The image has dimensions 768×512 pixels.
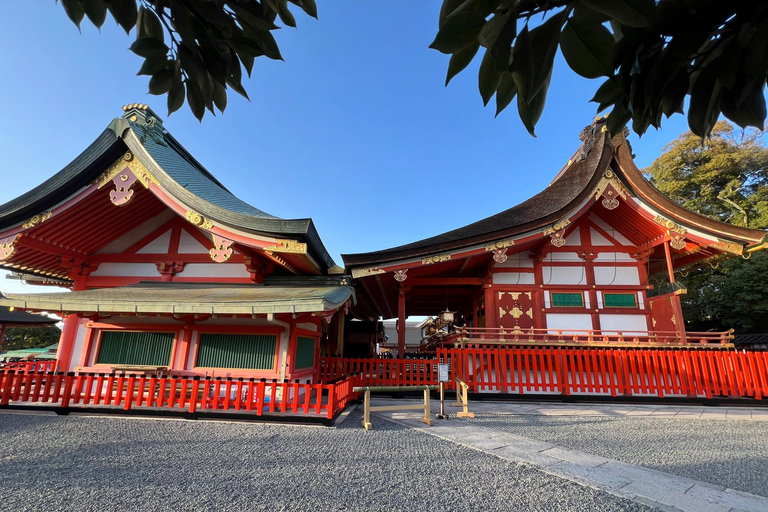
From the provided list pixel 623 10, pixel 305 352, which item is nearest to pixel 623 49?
pixel 623 10

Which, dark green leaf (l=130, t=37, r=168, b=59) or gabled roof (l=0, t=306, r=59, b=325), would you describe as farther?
gabled roof (l=0, t=306, r=59, b=325)

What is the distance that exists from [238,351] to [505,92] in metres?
7.13

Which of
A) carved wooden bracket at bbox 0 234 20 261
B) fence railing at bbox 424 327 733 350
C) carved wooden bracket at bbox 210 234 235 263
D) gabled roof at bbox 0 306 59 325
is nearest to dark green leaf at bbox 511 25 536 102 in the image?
carved wooden bracket at bbox 210 234 235 263

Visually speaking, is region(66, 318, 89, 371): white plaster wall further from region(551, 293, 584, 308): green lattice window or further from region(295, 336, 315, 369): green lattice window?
region(551, 293, 584, 308): green lattice window

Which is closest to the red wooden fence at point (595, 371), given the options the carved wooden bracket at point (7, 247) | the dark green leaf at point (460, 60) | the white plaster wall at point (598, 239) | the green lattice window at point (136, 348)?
the white plaster wall at point (598, 239)

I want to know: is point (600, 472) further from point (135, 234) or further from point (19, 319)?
point (19, 319)

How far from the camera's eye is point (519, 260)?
10.5 metres

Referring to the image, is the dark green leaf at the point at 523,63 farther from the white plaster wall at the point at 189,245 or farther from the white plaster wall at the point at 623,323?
the white plaster wall at the point at 623,323

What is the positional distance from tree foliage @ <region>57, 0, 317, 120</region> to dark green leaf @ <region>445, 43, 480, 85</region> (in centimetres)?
66

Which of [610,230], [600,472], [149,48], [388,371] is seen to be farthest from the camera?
[610,230]

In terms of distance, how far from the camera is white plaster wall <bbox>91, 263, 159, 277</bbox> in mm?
8086

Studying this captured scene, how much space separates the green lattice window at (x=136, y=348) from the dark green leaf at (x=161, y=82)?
715cm

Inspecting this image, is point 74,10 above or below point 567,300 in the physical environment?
below

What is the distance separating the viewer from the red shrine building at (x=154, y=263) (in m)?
6.58
